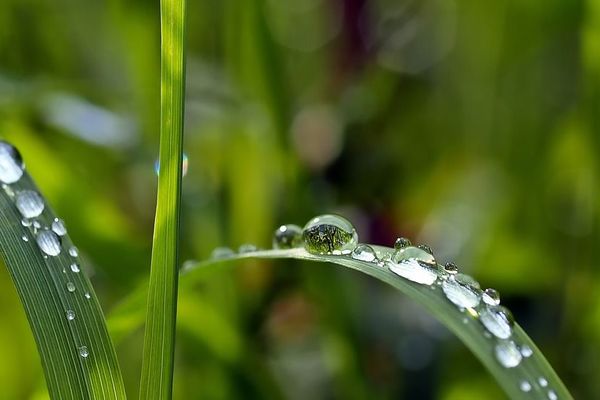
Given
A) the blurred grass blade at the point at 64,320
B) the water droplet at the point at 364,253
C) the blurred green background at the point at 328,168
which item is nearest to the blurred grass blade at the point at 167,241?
the blurred grass blade at the point at 64,320

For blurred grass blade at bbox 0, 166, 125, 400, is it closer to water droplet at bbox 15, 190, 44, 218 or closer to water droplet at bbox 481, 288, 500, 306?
water droplet at bbox 15, 190, 44, 218

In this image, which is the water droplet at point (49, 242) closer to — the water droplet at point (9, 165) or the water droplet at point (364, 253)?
the water droplet at point (9, 165)

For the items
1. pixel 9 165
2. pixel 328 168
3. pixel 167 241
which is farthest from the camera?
pixel 328 168

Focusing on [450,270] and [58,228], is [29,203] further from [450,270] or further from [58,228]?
[450,270]

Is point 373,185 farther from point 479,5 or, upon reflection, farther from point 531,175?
point 479,5

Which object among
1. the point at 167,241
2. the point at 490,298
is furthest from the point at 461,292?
the point at 167,241

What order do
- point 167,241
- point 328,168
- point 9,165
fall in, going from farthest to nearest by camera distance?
point 328,168
point 9,165
point 167,241

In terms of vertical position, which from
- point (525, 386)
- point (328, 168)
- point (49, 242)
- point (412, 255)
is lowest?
point (525, 386)
